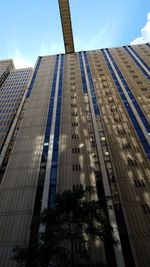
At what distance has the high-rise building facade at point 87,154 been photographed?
69.6 ft

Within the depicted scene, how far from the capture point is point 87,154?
29.8 m

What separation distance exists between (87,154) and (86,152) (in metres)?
0.45

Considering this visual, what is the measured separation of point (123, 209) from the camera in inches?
888

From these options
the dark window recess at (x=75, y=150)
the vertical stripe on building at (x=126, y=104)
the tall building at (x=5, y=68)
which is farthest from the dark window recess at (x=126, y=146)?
the tall building at (x=5, y=68)

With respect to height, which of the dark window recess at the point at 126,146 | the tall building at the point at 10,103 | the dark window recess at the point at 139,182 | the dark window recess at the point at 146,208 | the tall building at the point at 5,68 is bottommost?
the dark window recess at the point at 146,208

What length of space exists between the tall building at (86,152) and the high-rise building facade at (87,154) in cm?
10

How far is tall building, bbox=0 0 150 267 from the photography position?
829 inches

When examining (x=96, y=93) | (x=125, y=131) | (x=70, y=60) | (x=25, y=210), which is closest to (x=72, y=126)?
(x=125, y=131)

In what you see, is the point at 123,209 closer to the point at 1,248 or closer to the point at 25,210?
the point at 25,210

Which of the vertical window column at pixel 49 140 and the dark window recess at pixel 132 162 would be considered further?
the dark window recess at pixel 132 162

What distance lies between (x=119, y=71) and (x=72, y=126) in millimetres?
26426

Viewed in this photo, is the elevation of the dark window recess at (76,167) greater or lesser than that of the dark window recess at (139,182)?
greater

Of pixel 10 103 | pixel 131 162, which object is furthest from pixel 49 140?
pixel 10 103

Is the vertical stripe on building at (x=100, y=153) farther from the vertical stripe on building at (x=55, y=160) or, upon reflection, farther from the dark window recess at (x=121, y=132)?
the vertical stripe on building at (x=55, y=160)
